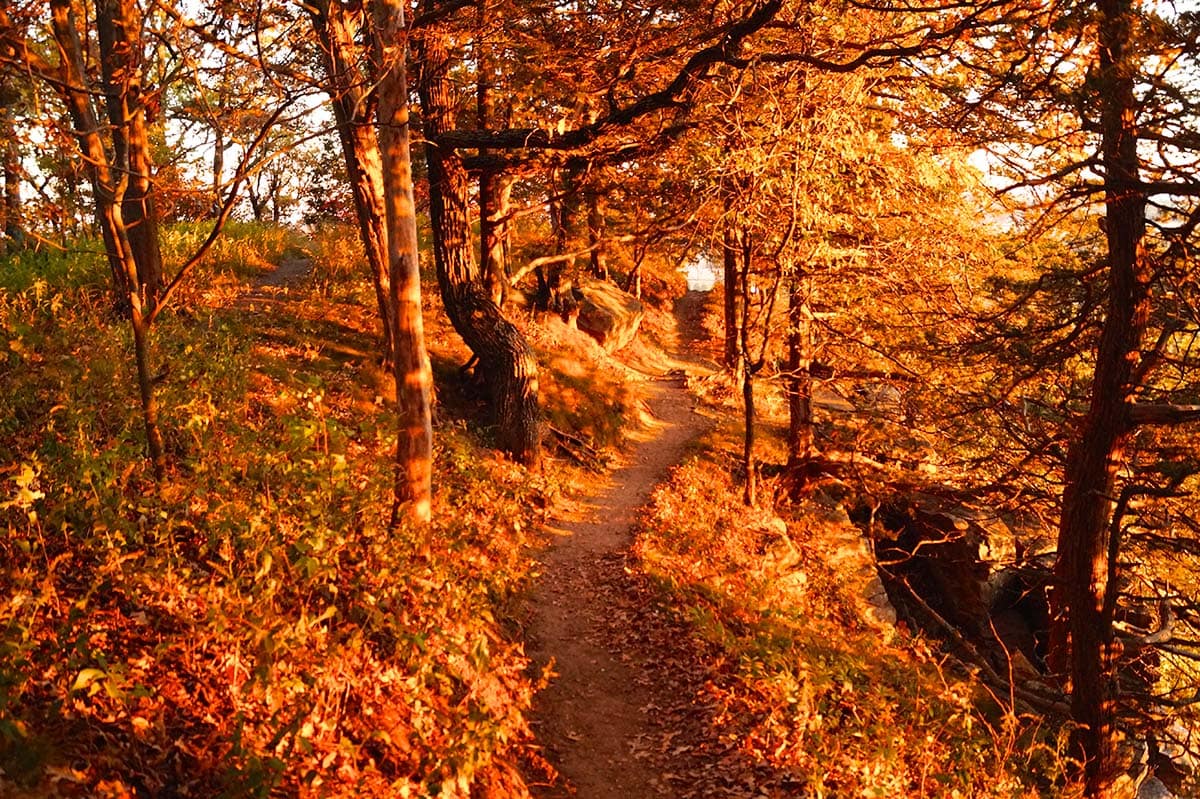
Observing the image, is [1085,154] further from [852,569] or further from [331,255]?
[331,255]

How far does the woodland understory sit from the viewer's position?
518cm

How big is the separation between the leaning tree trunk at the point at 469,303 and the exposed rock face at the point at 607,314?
316 inches

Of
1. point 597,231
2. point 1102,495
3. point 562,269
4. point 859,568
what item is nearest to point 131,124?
point 1102,495

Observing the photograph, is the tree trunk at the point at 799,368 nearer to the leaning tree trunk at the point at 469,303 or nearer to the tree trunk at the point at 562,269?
the leaning tree trunk at the point at 469,303

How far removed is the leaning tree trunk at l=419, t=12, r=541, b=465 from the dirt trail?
6.75 ft

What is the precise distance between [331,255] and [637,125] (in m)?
9.68

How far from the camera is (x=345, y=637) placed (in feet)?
18.9

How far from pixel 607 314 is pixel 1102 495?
51.9 ft

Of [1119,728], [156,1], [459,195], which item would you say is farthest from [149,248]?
[1119,728]

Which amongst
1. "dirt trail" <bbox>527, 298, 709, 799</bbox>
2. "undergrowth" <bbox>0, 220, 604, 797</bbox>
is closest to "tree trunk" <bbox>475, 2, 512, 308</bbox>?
"dirt trail" <bbox>527, 298, 709, 799</bbox>

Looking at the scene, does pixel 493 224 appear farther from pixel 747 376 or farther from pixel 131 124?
pixel 131 124

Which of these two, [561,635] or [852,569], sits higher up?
[561,635]

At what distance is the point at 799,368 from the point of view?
13938mm

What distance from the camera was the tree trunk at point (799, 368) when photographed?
13570mm
